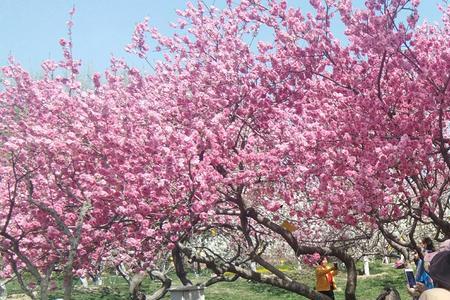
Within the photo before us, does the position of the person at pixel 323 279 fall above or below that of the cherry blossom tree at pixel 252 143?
below

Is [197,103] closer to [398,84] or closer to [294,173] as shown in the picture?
[294,173]

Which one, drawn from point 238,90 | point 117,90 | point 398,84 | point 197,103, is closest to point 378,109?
point 398,84

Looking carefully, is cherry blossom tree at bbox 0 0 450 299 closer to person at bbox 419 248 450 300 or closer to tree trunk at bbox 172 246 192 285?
tree trunk at bbox 172 246 192 285

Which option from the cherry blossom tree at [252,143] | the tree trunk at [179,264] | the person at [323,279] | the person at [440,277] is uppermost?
the cherry blossom tree at [252,143]

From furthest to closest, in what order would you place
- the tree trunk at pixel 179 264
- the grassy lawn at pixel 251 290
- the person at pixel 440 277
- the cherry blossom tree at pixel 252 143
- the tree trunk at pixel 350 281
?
1. the grassy lawn at pixel 251 290
2. the tree trunk at pixel 179 264
3. the tree trunk at pixel 350 281
4. the cherry blossom tree at pixel 252 143
5. the person at pixel 440 277

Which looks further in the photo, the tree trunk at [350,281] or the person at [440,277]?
the tree trunk at [350,281]

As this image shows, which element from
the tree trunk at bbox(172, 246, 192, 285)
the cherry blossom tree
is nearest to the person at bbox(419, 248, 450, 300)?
the cherry blossom tree

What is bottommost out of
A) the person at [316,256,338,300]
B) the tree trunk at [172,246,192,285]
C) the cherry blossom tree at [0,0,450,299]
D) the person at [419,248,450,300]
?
the person at [419,248,450,300]

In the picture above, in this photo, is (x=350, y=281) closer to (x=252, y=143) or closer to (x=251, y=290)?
(x=252, y=143)

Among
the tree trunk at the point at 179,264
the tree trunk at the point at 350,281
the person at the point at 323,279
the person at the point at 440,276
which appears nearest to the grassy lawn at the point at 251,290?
the tree trunk at the point at 179,264

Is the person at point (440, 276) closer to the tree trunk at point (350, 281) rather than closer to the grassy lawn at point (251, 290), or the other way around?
the tree trunk at point (350, 281)

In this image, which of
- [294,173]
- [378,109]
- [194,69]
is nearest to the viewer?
[378,109]

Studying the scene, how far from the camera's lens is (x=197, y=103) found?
7723mm

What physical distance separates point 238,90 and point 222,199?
1.60 m
